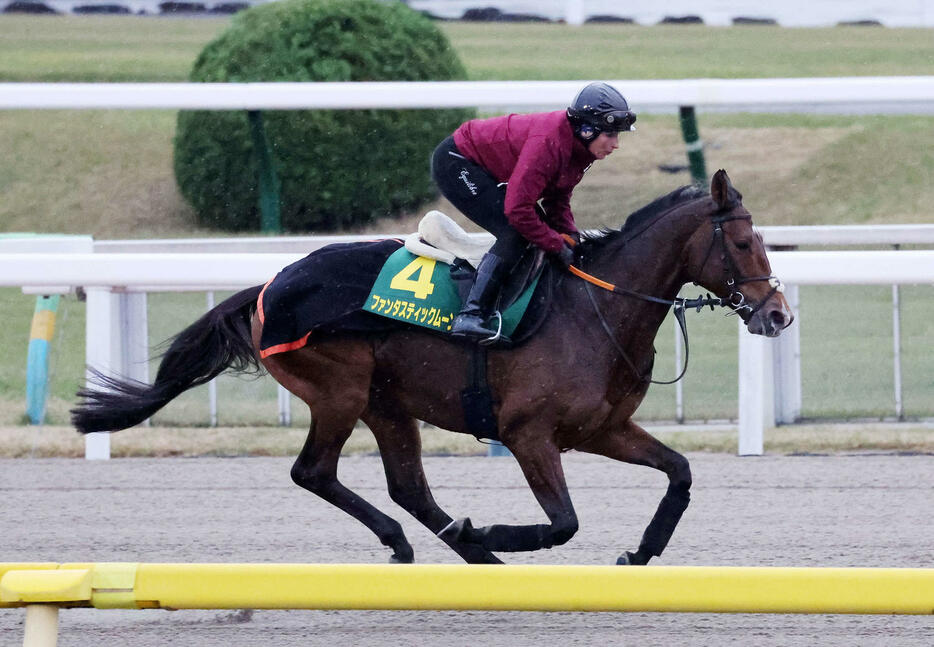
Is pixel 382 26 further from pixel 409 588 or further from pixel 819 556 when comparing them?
pixel 409 588

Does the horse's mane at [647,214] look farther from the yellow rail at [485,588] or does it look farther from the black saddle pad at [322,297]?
the yellow rail at [485,588]

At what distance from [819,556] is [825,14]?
1536 cm

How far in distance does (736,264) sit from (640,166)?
757cm

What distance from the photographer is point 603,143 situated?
439 cm

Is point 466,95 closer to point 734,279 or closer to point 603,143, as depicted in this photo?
point 603,143

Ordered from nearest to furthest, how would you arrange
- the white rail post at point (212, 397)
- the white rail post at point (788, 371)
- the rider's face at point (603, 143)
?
the rider's face at point (603, 143), the white rail post at point (788, 371), the white rail post at point (212, 397)

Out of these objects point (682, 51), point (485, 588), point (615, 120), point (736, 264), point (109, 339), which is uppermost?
point (682, 51)

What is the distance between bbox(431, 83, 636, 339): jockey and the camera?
171 inches

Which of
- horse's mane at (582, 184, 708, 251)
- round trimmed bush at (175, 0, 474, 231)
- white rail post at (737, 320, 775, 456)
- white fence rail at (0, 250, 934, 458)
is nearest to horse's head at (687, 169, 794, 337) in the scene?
horse's mane at (582, 184, 708, 251)

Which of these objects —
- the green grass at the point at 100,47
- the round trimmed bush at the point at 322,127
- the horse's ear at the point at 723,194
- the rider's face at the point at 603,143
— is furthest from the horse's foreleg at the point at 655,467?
the green grass at the point at 100,47

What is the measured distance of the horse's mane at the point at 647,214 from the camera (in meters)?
4.59

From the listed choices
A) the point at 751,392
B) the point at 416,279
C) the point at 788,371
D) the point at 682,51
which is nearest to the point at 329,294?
the point at 416,279

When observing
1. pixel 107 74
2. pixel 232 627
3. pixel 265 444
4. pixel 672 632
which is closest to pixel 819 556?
pixel 672 632

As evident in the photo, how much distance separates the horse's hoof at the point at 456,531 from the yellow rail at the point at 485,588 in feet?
4.77
